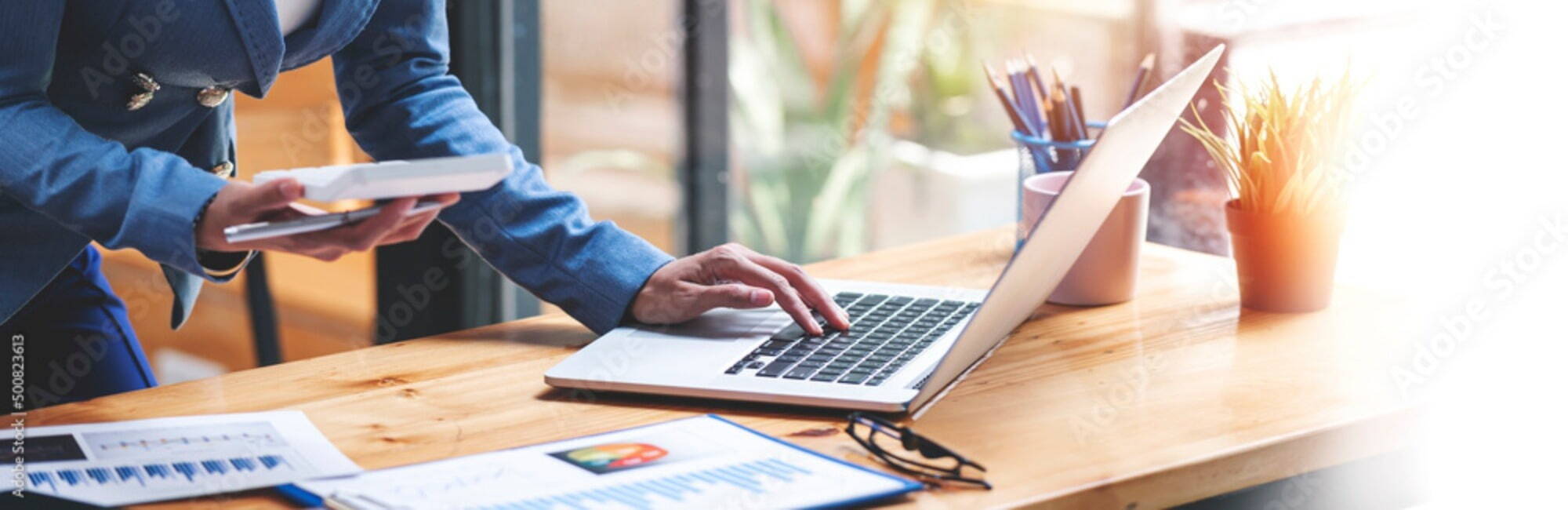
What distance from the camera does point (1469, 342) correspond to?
1.35m

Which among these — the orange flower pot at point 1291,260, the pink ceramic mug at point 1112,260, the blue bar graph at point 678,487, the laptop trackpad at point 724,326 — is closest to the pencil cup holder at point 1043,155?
the pink ceramic mug at point 1112,260

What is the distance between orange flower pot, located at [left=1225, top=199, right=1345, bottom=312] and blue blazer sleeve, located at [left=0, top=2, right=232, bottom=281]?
0.93 metres

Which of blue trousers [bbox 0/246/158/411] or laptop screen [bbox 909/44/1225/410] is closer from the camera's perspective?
laptop screen [bbox 909/44/1225/410]

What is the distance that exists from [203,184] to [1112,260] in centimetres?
84

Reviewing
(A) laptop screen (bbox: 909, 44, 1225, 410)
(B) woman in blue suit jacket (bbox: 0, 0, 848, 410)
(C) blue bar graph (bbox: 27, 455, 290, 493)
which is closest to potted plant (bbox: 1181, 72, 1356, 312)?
(A) laptop screen (bbox: 909, 44, 1225, 410)

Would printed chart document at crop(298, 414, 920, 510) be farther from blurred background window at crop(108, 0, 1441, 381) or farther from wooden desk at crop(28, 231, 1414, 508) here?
blurred background window at crop(108, 0, 1441, 381)

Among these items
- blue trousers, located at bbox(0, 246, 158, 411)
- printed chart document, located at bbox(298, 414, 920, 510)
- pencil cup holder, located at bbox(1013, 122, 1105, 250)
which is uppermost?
pencil cup holder, located at bbox(1013, 122, 1105, 250)

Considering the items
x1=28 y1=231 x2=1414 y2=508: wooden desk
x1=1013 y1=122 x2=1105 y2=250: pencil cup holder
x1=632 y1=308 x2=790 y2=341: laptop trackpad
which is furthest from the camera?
x1=1013 y1=122 x2=1105 y2=250: pencil cup holder

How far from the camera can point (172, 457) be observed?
3.20 feet

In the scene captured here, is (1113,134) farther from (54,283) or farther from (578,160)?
(578,160)

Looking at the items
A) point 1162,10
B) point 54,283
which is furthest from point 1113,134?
point 1162,10

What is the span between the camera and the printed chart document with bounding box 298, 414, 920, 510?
0.87 meters

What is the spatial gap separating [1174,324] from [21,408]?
109 centimetres

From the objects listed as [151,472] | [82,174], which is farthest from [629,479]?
[82,174]
